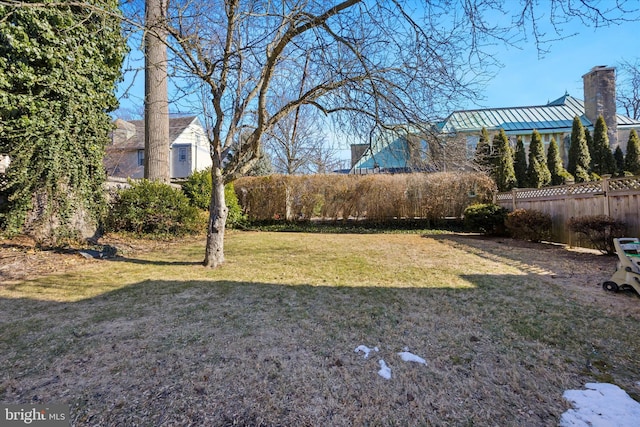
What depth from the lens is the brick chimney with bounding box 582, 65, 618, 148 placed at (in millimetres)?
18781

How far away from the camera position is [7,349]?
2406 millimetres

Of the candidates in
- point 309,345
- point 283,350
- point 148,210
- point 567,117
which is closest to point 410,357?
point 309,345

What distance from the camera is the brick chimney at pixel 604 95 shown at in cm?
1878

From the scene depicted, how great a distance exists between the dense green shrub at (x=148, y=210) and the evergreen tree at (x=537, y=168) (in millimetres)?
16485

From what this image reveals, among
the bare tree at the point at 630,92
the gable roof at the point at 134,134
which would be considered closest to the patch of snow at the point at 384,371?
the gable roof at the point at 134,134

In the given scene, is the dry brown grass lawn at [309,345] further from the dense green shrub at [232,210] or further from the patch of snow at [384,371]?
the dense green shrub at [232,210]

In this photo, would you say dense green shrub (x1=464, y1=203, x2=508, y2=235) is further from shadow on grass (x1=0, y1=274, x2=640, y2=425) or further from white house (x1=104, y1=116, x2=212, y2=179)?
white house (x1=104, y1=116, x2=212, y2=179)

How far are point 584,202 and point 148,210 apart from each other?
37.9ft

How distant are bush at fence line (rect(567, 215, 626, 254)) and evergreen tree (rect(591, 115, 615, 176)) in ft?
44.0

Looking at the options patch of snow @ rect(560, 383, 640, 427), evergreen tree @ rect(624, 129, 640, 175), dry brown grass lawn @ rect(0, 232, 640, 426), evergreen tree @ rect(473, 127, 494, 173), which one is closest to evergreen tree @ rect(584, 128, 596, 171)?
evergreen tree @ rect(624, 129, 640, 175)

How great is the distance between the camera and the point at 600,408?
173 cm

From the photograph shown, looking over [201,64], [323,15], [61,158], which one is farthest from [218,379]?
[61,158]

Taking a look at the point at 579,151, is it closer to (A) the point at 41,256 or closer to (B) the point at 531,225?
(B) the point at 531,225

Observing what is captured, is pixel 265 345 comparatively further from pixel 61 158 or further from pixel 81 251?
pixel 61 158
